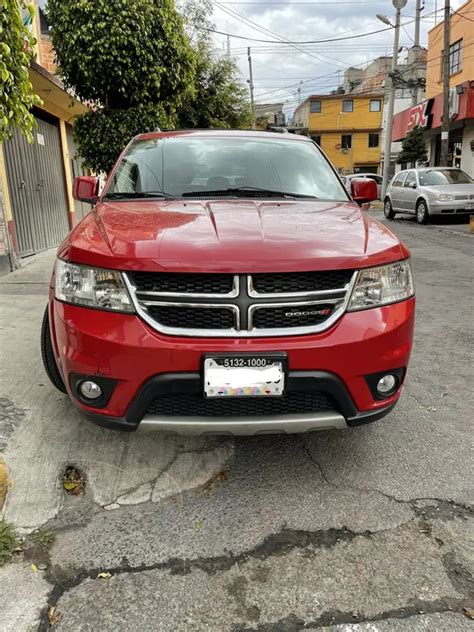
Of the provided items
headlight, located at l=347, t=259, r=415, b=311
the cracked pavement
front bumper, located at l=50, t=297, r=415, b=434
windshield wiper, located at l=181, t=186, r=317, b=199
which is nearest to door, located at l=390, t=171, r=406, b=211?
the cracked pavement

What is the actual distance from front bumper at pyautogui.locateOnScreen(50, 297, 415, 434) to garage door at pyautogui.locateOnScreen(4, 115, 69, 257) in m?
6.57

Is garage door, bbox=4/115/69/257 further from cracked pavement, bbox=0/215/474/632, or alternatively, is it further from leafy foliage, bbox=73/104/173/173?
cracked pavement, bbox=0/215/474/632

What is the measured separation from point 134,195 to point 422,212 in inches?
505

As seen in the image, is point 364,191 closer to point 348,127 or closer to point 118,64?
point 118,64

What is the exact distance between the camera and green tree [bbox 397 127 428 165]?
22641mm

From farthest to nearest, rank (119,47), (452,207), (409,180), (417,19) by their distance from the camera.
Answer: (417,19)
(409,180)
(452,207)
(119,47)

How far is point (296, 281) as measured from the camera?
2150 millimetres

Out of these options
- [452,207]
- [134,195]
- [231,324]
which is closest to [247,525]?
[231,324]

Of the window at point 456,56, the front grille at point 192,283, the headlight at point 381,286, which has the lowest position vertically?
the headlight at point 381,286

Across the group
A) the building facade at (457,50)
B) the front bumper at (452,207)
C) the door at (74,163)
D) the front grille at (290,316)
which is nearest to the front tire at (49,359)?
the front grille at (290,316)

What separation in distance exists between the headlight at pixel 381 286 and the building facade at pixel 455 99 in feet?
57.2

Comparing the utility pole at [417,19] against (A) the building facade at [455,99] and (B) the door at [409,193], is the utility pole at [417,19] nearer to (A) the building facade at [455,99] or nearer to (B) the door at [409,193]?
(A) the building facade at [455,99]

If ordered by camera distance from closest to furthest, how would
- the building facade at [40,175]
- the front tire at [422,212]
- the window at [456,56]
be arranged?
the building facade at [40,175], the front tire at [422,212], the window at [456,56]

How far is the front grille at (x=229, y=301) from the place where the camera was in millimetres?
2107
